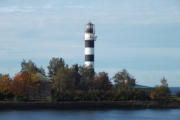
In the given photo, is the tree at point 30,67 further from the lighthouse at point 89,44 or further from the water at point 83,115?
the water at point 83,115

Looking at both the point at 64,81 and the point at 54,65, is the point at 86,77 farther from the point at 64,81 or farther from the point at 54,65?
the point at 54,65

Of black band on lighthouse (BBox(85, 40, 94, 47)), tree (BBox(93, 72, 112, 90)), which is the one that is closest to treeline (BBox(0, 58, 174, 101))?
tree (BBox(93, 72, 112, 90))

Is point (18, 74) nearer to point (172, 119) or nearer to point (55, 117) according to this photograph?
point (55, 117)

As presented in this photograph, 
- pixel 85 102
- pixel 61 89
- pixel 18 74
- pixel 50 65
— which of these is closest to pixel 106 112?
pixel 85 102

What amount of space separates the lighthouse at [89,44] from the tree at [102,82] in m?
1.99

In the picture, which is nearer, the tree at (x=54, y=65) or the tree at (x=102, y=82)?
the tree at (x=102, y=82)

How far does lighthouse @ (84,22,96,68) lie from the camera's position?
59156 millimetres

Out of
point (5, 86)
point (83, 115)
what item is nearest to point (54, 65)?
point (5, 86)

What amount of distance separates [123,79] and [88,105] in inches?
376

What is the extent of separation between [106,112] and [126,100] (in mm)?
9251

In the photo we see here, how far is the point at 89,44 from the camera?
5969cm

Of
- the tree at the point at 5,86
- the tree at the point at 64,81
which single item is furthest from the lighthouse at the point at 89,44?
the tree at the point at 5,86

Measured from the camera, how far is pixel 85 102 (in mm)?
52969

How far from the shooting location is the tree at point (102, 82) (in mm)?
59531
